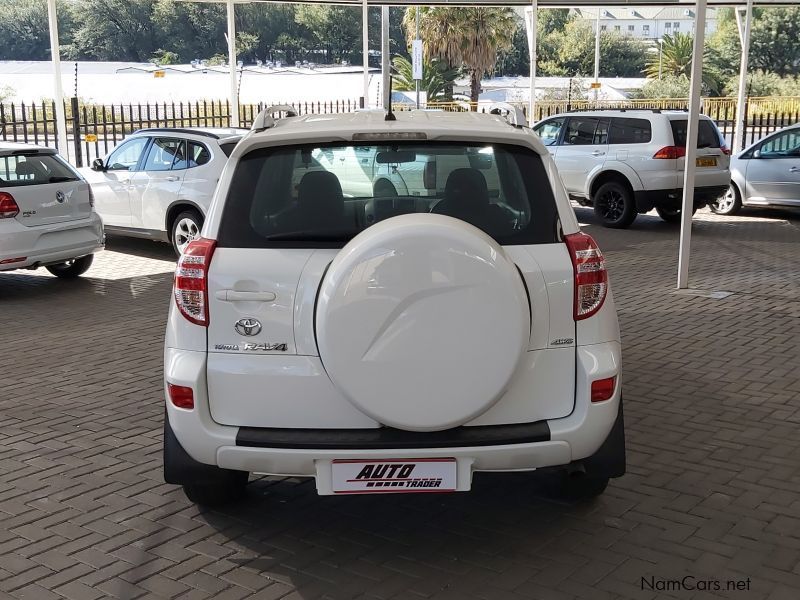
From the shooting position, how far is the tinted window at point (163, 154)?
38.6 ft

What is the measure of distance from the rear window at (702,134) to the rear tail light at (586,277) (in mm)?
11338

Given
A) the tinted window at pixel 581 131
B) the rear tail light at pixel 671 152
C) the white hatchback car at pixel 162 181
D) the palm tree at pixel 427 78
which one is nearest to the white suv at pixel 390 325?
the white hatchback car at pixel 162 181

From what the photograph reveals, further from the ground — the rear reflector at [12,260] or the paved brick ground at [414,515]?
the rear reflector at [12,260]

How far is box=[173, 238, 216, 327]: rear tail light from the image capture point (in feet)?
12.0

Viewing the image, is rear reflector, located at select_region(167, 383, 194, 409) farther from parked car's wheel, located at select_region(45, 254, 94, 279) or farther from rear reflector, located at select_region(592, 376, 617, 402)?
parked car's wheel, located at select_region(45, 254, 94, 279)

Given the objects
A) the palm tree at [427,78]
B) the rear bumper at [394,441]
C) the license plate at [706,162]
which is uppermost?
the palm tree at [427,78]

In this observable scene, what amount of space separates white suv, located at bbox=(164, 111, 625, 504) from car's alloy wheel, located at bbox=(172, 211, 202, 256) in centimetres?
789

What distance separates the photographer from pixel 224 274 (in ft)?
11.9

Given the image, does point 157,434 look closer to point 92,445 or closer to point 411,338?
point 92,445

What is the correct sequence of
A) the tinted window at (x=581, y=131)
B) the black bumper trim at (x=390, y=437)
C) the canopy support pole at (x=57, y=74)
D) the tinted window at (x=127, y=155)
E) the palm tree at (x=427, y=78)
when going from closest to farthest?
1. the black bumper trim at (x=390, y=437)
2. the tinted window at (x=127, y=155)
3. the tinted window at (x=581, y=131)
4. the canopy support pole at (x=57, y=74)
5. the palm tree at (x=427, y=78)

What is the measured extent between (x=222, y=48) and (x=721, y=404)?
205 ft

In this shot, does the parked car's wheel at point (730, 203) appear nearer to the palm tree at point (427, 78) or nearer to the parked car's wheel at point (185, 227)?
the parked car's wheel at point (185, 227)

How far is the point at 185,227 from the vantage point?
466 inches

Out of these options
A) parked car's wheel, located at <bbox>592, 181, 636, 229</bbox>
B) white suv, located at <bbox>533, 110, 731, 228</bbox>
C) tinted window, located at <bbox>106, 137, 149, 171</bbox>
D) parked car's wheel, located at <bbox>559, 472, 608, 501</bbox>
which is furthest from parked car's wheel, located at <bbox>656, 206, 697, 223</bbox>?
parked car's wheel, located at <bbox>559, 472, 608, 501</bbox>
